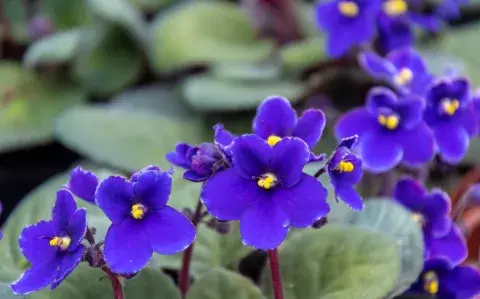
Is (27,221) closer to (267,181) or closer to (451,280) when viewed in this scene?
(267,181)

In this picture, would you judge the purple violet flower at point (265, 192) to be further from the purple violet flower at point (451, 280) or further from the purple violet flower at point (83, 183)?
the purple violet flower at point (451, 280)

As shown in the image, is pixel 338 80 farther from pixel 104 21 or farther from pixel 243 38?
pixel 104 21

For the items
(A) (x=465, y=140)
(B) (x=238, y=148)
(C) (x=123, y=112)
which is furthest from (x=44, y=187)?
(A) (x=465, y=140)

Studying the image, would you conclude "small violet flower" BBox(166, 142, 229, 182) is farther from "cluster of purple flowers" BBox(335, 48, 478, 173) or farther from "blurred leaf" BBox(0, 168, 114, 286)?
"cluster of purple flowers" BBox(335, 48, 478, 173)

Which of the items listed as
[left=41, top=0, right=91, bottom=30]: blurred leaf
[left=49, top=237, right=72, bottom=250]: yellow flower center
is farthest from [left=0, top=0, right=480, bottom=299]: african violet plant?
[left=41, top=0, right=91, bottom=30]: blurred leaf

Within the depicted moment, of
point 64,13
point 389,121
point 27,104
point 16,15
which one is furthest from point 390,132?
point 16,15

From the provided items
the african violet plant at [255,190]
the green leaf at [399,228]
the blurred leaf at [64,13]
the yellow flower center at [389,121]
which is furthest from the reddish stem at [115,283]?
the blurred leaf at [64,13]
